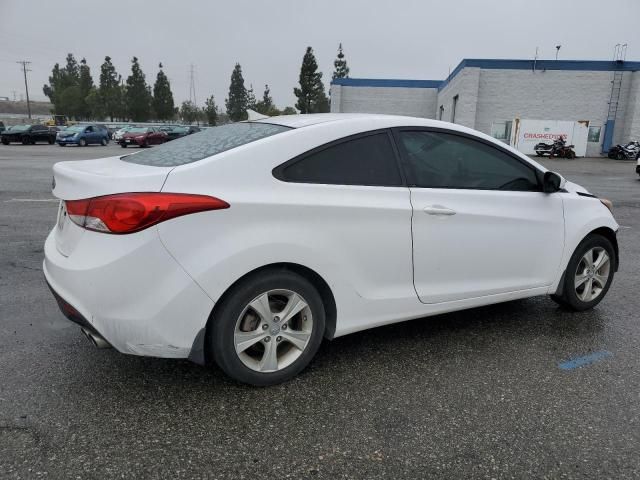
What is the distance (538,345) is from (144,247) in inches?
107

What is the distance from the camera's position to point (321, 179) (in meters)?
3.00

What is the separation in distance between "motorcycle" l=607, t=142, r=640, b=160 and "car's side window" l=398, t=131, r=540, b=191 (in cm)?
3358

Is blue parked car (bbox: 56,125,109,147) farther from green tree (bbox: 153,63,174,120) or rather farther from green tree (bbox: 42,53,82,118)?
green tree (bbox: 42,53,82,118)

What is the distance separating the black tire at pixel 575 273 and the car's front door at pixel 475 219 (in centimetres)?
22

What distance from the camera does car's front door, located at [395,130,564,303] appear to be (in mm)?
3320

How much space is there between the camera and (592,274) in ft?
14.1

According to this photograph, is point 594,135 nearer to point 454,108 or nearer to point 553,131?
point 553,131

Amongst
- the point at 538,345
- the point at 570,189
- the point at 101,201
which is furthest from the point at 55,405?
the point at 570,189

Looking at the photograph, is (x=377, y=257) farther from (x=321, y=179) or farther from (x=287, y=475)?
(x=287, y=475)

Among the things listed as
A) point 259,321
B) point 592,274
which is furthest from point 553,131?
point 259,321

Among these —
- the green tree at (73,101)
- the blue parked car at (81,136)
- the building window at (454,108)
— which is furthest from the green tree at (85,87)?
the building window at (454,108)

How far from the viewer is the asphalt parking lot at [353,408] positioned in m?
2.35

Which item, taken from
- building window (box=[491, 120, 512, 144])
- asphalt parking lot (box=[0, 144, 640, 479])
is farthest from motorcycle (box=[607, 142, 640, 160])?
asphalt parking lot (box=[0, 144, 640, 479])

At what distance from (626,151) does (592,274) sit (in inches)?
1300
